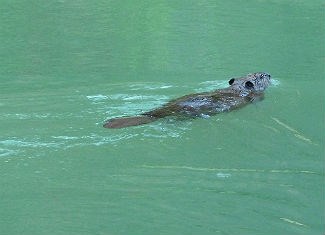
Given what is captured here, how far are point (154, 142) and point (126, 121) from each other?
59 centimetres

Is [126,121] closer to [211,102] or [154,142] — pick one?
[154,142]

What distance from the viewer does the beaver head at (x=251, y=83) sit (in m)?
9.71

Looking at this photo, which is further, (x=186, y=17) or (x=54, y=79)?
(x=186, y=17)

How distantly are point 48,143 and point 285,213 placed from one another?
103 inches

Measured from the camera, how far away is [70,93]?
9.34 m

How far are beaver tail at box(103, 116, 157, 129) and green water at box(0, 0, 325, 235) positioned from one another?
129 mm

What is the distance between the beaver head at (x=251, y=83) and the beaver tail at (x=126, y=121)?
2078mm

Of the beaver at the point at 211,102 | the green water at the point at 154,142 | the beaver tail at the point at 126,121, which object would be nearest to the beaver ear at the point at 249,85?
the beaver at the point at 211,102

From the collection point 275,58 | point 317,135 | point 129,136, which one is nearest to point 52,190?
point 129,136

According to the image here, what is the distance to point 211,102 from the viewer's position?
343 inches

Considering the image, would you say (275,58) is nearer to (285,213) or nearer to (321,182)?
(321,182)

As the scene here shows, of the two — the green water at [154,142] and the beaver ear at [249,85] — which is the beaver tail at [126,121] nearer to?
the green water at [154,142]

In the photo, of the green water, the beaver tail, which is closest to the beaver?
the beaver tail

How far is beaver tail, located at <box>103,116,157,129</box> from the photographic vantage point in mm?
7688
